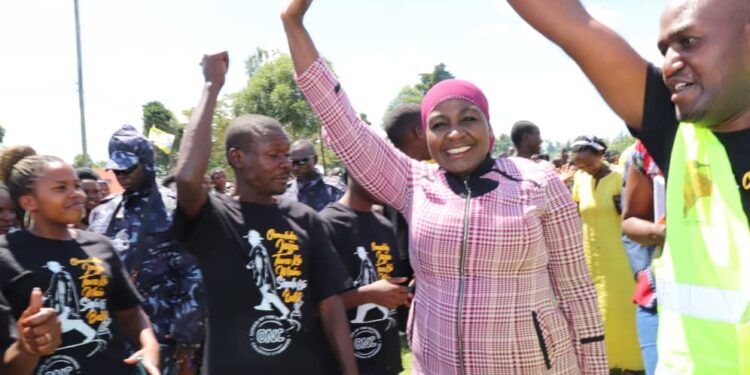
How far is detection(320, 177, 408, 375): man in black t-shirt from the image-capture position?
10.7 ft

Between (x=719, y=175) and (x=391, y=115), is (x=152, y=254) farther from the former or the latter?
(x=719, y=175)

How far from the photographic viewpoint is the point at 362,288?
9.87ft

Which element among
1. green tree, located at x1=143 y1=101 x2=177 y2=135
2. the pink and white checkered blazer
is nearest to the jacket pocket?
the pink and white checkered blazer

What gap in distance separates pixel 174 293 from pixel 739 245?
316cm

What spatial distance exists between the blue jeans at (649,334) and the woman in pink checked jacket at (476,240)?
1061 mm

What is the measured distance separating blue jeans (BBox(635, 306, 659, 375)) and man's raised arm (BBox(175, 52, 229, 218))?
2.30 metres

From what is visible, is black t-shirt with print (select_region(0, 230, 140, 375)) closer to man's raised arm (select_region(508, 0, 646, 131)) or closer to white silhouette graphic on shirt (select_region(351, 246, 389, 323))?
white silhouette graphic on shirt (select_region(351, 246, 389, 323))

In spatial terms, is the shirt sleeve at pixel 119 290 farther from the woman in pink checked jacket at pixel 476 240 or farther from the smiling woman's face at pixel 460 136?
the smiling woman's face at pixel 460 136

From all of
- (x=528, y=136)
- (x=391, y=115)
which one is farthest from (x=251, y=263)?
(x=528, y=136)

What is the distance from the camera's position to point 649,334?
324cm

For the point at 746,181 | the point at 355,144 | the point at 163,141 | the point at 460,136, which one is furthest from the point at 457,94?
the point at 163,141

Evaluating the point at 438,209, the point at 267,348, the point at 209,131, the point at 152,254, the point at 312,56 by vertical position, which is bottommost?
the point at 267,348

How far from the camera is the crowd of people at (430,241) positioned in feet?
4.51

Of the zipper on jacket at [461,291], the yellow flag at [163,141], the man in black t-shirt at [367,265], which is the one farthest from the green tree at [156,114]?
the zipper on jacket at [461,291]
